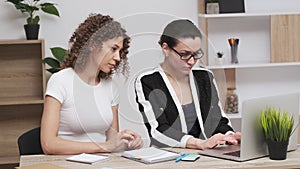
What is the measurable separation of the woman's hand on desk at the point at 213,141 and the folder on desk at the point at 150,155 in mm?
160

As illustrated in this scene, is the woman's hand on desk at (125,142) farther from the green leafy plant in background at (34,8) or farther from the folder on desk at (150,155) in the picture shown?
the green leafy plant in background at (34,8)

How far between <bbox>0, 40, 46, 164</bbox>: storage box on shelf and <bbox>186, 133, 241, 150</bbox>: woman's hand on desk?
5.68 ft

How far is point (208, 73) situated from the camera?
10.1ft

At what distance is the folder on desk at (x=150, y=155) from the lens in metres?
2.49

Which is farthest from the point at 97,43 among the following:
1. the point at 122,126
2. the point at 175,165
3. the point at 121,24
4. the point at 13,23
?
the point at 13,23

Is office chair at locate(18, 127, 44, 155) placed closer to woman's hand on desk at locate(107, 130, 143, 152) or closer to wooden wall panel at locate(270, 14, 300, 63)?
woman's hand on desk at locate(107, 130, 143, 152)

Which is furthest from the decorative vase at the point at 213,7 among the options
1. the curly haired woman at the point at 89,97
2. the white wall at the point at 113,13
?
the curly haired woman at the point at 89,97

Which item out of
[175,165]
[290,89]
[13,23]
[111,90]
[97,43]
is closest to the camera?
[175,165]

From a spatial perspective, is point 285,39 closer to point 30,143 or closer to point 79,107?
point 79,107

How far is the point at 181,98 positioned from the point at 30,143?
0.75 m

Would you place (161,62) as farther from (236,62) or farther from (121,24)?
(236,62)

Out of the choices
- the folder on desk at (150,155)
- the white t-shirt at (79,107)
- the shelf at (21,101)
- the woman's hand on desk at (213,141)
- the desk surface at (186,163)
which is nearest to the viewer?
the desk surface at (186,163)

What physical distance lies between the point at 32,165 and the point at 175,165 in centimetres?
57

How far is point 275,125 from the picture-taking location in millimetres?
2420
